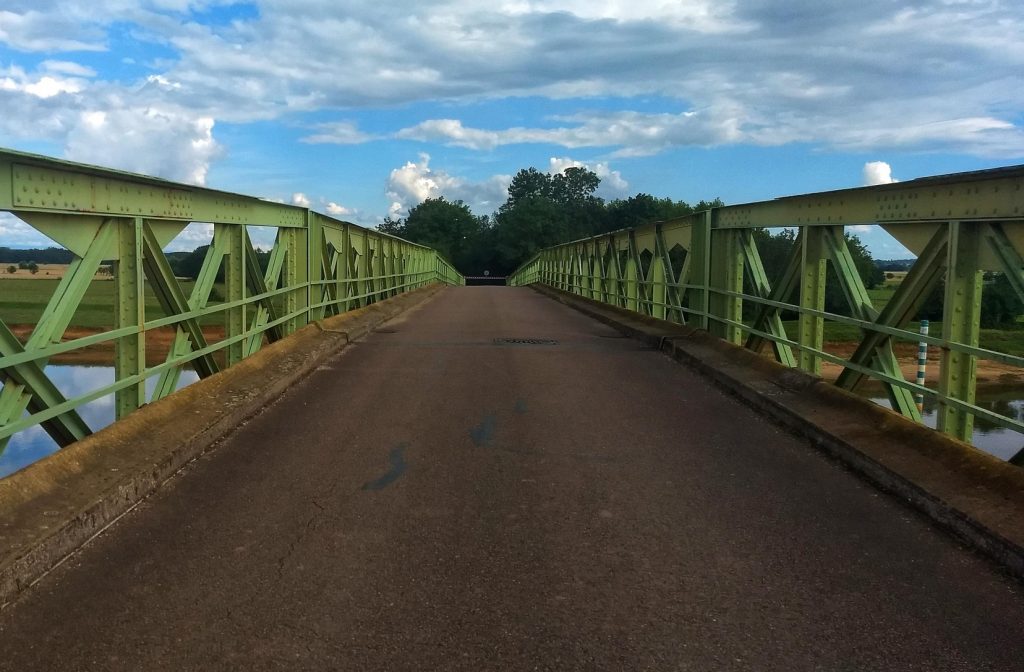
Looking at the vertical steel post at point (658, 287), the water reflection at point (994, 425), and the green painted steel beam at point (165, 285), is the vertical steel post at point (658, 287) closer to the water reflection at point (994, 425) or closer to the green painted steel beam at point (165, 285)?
the water reflection at point (994, 425)

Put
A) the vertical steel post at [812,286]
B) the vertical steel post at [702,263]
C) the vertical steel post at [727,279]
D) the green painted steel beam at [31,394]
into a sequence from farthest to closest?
the vertical steel post at [702,263] → the vertical steel post at [727,279] → the vertical steel post at [812,286] → the green painted steel beam at [31,394]

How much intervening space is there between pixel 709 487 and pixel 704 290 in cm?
718

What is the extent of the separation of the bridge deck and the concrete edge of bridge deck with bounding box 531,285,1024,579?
0.14 meters

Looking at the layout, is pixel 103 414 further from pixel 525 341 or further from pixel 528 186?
pixel 528 186

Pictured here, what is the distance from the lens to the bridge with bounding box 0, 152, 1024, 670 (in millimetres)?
3727

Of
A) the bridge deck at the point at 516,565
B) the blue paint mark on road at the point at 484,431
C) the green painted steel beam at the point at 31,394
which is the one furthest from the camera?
the blue paint mark on road at the point at 484,431

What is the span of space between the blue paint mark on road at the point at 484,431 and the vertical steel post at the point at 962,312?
3.27 meters

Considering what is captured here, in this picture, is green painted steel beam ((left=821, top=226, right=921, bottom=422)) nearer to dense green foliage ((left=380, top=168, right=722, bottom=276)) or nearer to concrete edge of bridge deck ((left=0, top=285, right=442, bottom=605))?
concrete edge of bridge deck ((left=0, top=285, right=442, bottom=605))

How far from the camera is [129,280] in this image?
6445mm

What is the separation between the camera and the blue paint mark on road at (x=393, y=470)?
5871 mm

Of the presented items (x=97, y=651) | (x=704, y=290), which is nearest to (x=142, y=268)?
(x=97, y=651)

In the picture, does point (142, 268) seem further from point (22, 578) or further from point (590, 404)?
point (590, 404)

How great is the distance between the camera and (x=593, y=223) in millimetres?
120312

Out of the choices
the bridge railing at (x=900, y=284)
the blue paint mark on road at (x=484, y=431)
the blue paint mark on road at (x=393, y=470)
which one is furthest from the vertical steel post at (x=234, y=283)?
the bridge railing at (x=900, y=284)
